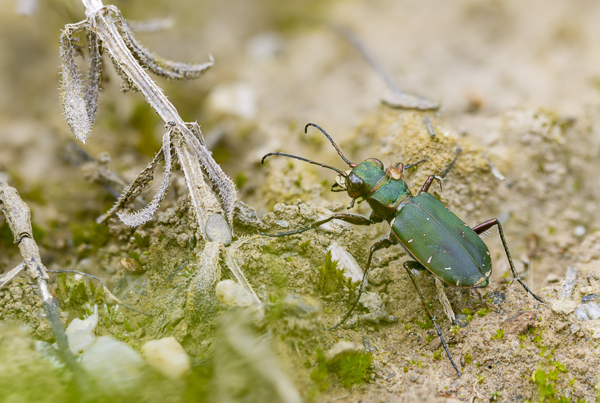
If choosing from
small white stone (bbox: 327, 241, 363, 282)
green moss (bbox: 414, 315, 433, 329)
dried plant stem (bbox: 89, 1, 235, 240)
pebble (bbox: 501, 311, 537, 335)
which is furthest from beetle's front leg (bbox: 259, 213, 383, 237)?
pebble (bbox: 501, 311, 537, 335)

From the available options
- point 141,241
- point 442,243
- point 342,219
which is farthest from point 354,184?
point 141,241

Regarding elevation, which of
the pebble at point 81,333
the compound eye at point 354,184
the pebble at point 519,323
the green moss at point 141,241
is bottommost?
the pebble at point 519,323

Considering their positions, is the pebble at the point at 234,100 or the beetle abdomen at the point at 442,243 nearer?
the beetle abdomen at the point at 442,243

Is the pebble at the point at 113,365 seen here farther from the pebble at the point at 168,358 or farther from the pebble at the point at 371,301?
the pebble at the point at 371,301

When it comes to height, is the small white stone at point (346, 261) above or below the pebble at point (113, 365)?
below

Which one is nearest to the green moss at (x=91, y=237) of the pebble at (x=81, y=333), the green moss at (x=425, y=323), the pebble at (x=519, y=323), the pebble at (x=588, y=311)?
the pebble at (x=81, y=333)

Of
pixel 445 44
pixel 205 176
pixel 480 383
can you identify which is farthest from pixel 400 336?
pixel 445 44
